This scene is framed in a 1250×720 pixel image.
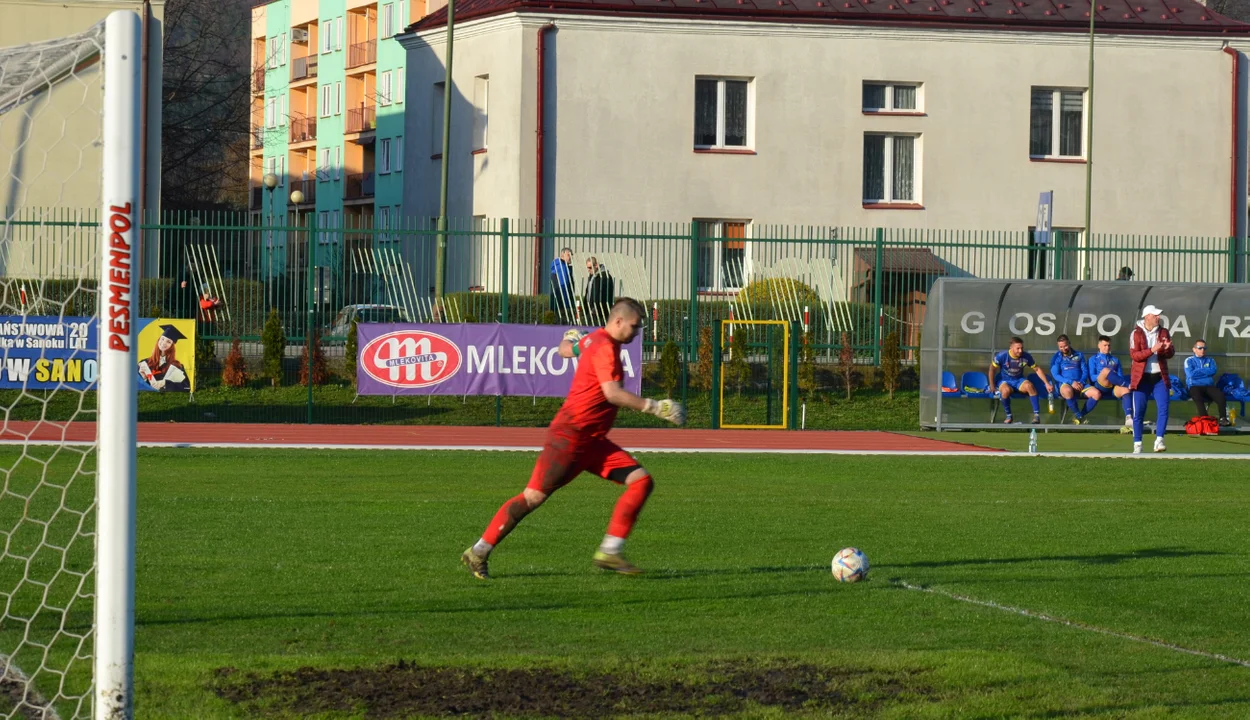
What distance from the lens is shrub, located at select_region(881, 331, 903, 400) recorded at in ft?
95.6

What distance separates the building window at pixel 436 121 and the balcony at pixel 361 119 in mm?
27039

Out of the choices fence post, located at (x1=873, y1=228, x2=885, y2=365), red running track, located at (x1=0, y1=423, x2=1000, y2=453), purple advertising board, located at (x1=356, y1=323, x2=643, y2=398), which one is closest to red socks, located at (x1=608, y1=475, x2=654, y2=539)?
red running track, located at (x1=0, y1=423, x2=1000, y2=453)

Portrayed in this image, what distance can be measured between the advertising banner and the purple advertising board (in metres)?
2.57


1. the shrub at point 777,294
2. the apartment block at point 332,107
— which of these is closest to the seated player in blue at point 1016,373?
the shrub at point 777,294

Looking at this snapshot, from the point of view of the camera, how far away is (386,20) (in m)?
73.4

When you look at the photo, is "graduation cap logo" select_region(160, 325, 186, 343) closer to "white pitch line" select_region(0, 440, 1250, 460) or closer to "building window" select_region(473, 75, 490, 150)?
"white pitch line" select_region(0, 440, 1250, 460)

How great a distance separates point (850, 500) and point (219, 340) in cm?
1417

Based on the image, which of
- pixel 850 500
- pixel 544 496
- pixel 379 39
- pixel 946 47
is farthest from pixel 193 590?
pixel 379 39

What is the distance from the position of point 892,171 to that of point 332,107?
4191 cm

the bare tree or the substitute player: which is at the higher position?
the bare tree

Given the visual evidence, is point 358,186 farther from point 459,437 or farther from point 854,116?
point 459,437

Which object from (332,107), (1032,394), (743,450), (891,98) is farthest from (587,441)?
(332,107)

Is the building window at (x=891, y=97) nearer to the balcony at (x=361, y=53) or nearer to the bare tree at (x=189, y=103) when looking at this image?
the bare tree at (x=189, y=103)

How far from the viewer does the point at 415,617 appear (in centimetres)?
859
